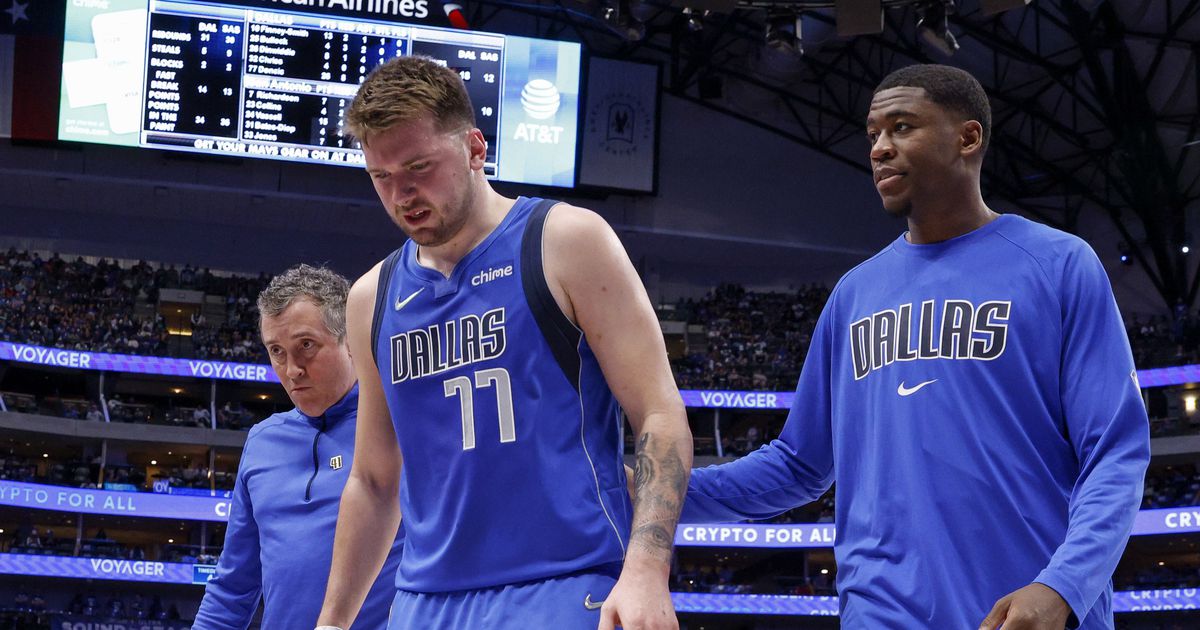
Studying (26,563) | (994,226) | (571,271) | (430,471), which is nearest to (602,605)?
(430,471)

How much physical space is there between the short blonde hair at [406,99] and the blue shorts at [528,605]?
0.91m

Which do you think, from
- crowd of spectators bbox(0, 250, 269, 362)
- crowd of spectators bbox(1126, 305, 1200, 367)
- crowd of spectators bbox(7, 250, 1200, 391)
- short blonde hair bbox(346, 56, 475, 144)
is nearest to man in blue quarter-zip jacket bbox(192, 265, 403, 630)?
short blonde hair bbox(346, 56, 475, 144)

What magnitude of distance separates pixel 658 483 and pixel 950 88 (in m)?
1.19

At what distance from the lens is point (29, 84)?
27.5 m

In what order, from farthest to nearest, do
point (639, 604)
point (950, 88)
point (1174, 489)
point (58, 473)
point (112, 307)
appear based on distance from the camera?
point (112, 307)
point (58, 473)
point (1174, 489)
point (950, 88)
point (639, 604)

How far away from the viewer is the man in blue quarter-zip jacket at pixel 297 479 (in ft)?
13.1

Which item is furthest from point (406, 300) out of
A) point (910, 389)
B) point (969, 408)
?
point (969, 408)

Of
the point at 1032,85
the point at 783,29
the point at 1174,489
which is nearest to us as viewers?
the point at 783,29

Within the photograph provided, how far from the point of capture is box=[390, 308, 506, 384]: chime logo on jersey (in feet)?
8.67

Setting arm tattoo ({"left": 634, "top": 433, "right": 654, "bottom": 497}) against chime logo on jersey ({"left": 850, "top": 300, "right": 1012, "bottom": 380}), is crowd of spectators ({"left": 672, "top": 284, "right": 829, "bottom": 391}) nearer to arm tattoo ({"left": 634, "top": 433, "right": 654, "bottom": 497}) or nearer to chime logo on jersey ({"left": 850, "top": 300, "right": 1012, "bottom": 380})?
chime logo on jersey ({"left": 850, "top": 300, "right": 1012, "bottom": 380})

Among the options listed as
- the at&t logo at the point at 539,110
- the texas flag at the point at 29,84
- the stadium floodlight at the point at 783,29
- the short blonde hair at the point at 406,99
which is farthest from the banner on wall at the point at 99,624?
the short blonde hair at the point at 406,99

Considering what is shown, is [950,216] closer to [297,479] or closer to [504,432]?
[504,432]

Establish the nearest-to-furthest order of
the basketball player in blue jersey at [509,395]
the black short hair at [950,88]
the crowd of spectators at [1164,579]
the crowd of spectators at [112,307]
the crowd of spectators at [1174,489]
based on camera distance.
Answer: the basketball player in blue jersey at [509,395] → the black short hair at [950,88] → the crowd of spectators at [1164,579] → the crowd of spectators at [1174,489] → the crowd of spectators at [112,307]

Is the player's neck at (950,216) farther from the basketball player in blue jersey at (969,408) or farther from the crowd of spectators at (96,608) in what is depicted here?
the crowd of spectators at (96,608)
